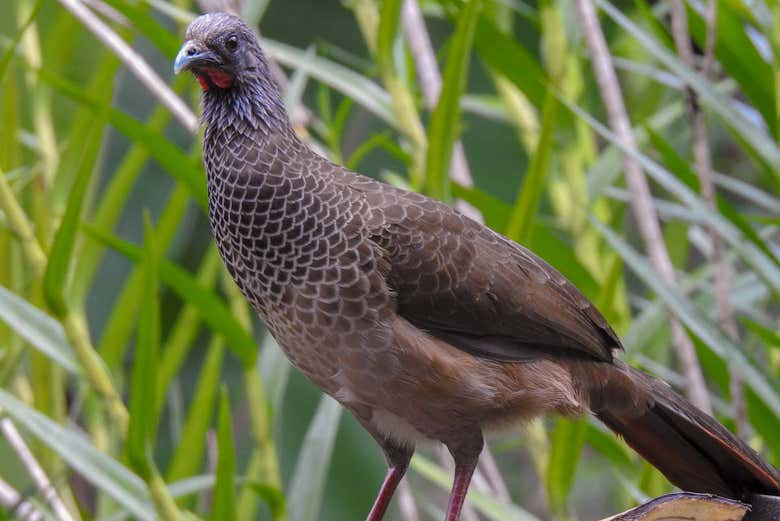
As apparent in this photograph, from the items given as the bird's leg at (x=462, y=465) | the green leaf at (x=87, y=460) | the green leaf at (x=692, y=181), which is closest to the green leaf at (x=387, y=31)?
the green leaf at (x=692, y=181)

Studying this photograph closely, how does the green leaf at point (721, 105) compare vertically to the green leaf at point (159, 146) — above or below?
above

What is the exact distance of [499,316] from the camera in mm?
1744

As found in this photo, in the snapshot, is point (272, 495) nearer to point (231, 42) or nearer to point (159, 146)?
point (159, 146)

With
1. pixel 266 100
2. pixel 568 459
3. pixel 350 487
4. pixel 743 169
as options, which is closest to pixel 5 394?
pixel 266 100

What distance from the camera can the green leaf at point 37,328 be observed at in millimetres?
1754

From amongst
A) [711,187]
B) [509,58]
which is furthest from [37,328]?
[711,187]

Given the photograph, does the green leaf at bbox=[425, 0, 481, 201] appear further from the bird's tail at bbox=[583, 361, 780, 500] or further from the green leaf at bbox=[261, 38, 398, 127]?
the bird's tail at bbox=[583, 361, 780, 500]

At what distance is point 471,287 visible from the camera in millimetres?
1727

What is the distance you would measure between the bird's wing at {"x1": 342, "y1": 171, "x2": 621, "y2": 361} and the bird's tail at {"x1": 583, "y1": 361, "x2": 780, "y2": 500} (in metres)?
0.09

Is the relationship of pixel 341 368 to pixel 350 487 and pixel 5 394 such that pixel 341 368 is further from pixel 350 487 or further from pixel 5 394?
pixel 350 487

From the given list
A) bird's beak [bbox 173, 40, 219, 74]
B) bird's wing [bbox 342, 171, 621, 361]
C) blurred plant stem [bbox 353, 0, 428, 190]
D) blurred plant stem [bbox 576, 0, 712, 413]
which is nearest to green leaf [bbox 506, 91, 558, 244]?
bird's wing [bbox 342, 171, 621, 361]

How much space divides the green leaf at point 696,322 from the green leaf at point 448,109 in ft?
0.91

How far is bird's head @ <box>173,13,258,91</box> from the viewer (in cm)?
167

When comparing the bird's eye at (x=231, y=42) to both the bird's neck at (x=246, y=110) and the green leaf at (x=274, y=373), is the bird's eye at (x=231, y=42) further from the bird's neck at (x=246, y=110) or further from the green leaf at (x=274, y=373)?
the green leaf at (x=274, y=373)
